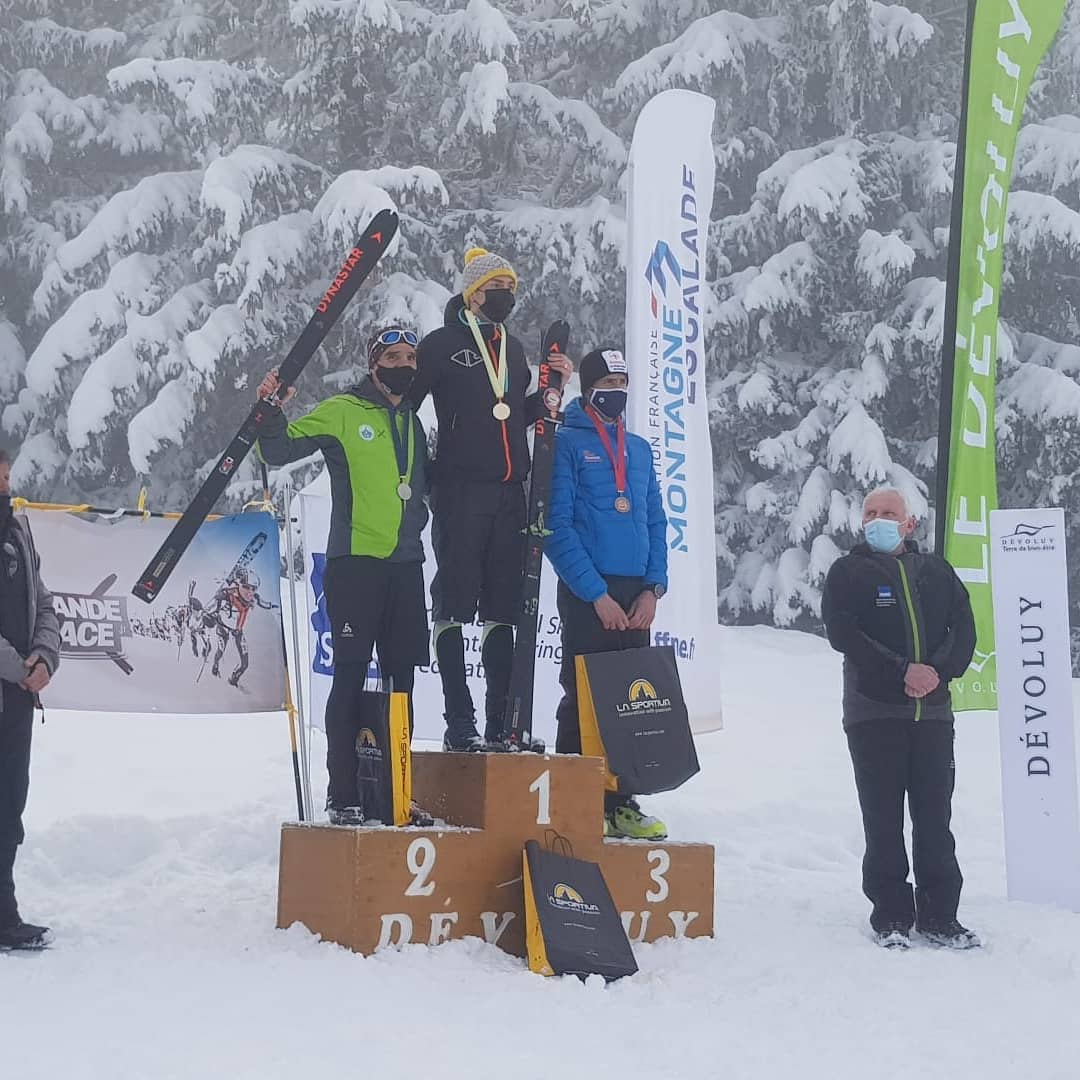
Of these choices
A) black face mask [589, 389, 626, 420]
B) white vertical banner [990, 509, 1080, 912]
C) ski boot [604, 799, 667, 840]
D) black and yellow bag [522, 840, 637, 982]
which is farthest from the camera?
white vertical banner [990, 509, 1080, 912]

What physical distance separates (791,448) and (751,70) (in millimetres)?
4232

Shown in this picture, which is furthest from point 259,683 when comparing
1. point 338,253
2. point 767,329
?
point 767,329

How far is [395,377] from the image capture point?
182 inches

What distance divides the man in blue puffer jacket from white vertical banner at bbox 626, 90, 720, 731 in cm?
199

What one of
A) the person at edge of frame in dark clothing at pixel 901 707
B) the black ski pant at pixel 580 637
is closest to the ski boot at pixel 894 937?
the person at edge of frame in dark clothing at pixel 901 707

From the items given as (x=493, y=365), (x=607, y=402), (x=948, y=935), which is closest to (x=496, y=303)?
(x=493, y=365)

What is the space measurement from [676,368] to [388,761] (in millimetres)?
3486

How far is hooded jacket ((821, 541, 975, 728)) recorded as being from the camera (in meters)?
4.81

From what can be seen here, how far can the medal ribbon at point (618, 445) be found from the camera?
16.1 feet

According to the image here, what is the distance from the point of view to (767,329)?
13.5 meters

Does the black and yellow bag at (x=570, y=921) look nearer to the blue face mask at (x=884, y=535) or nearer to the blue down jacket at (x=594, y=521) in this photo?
the blue down jacket at (x=594, y=521)

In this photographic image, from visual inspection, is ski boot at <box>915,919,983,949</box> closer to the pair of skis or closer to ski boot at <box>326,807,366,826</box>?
the pair of skis

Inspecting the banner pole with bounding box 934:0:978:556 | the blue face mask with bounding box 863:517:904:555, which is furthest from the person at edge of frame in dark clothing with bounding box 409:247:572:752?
the banner pole with bounding box 934:0:978:556

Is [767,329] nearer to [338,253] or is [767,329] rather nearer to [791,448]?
[791,448]
